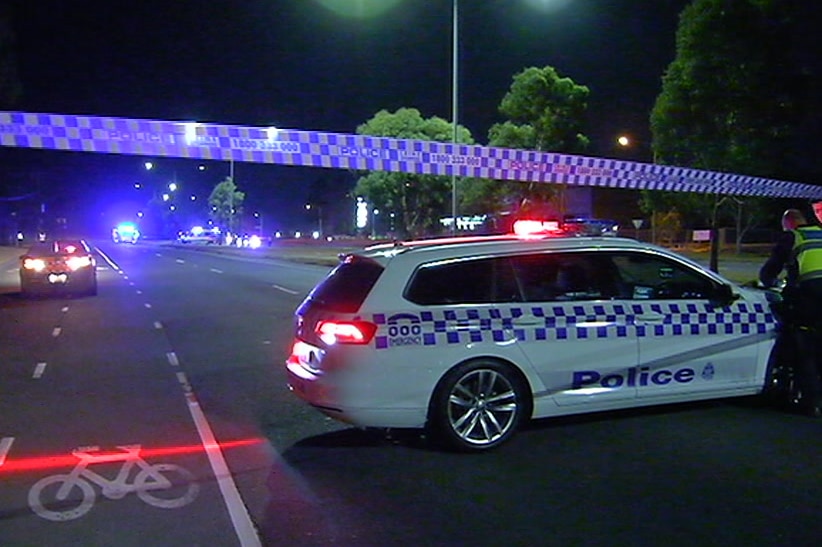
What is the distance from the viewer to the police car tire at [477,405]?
6.91 m

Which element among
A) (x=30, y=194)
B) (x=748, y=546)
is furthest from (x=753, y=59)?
(x=30, y=194)

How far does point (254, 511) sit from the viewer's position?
18.7 feet

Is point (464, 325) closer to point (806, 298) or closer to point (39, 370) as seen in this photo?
point (806, 298)

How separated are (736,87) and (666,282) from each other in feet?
61.5

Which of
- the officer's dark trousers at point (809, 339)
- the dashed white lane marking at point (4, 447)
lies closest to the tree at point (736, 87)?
the officer's dark trousers at point (809, 339)

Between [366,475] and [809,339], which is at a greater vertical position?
[809,339]

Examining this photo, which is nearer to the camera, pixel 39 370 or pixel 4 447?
pixel 4 447

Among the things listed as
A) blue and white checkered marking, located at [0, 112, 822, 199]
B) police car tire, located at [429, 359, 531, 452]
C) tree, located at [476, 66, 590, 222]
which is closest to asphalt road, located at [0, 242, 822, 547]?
police car tire, located at [429, 359, 531, 452]

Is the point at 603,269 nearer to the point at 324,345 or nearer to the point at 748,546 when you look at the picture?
the point at 324,345

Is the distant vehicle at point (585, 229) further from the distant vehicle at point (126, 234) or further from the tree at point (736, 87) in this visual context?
the distant vehicle at point (126, 234)

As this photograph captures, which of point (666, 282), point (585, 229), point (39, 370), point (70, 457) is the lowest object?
point (39, 370)

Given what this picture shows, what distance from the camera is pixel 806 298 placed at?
7.68m

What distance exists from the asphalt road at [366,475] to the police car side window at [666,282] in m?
1.11

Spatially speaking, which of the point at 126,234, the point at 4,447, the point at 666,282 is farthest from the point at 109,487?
the point at 126,234
